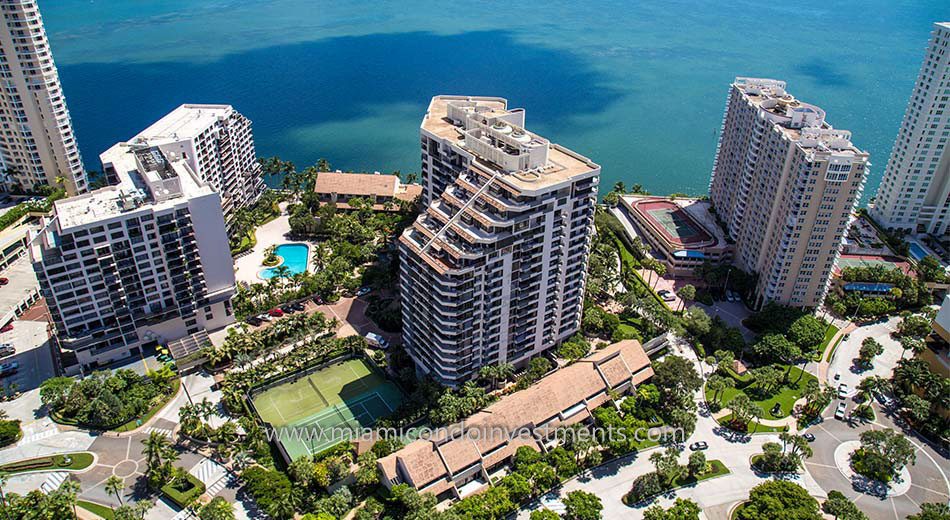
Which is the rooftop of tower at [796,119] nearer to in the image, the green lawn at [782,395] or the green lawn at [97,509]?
the green lawn at [782,395]

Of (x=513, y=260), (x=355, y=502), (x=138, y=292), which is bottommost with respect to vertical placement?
(x=355, y=502)

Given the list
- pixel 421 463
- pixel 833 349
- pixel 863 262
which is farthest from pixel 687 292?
pixel 421 463

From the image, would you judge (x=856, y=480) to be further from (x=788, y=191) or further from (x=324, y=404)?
(x=324, y=404)

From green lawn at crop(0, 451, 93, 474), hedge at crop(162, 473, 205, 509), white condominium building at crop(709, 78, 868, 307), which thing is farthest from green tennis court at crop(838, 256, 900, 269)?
green lawn at crop(0, 451, 93, 474)

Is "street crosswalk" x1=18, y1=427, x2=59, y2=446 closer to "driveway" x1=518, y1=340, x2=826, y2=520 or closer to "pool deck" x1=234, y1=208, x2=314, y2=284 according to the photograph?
"pool deck" x1=234, y1=208, x2=314, y2=284

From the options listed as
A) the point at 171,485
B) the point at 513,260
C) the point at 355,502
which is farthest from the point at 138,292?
the point at 513,260

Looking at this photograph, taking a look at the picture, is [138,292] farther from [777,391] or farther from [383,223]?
[777,391]
